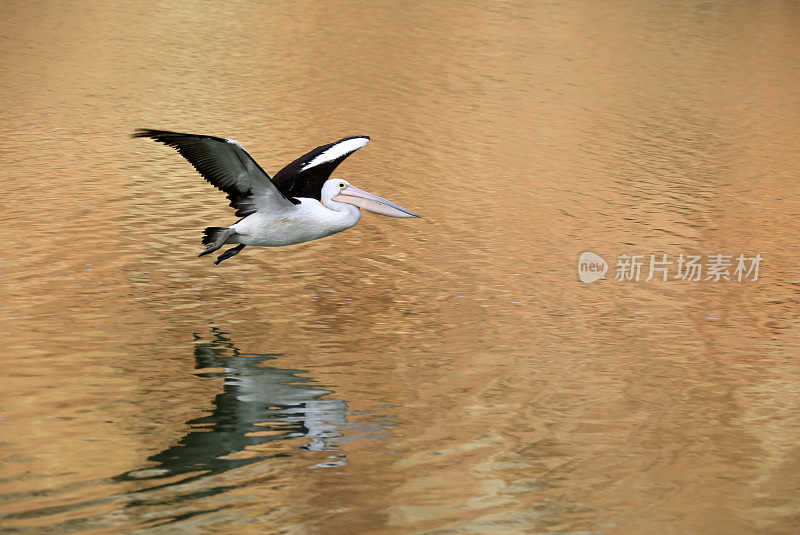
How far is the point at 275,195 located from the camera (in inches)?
349

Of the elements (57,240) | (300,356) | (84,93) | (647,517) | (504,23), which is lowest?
(647,517)

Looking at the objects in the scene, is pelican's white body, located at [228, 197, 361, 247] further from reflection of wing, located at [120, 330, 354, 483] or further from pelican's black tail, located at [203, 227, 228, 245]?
reflection of wing, located at [120, 330, 354, 483]

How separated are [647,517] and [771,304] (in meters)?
5.08

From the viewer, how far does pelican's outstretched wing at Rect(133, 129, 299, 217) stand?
7.84m

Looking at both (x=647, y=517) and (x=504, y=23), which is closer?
(x=647, y=517)

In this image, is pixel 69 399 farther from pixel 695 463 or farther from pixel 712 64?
pixel 712 64

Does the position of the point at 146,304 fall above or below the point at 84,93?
below

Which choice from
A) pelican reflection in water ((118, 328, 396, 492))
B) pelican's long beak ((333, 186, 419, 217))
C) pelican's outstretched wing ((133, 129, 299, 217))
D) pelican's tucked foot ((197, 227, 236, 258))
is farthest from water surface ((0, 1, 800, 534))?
pelican's outstretched wing ((133, 129, 299, 217))

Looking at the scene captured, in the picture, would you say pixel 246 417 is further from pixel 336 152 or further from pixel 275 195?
pixel 336 152

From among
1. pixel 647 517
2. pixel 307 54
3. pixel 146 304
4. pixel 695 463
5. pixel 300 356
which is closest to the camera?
pixel 647 517

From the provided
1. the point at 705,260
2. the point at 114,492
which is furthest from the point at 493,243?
the point at 114,492

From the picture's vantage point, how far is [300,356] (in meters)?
8.78

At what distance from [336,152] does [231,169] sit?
6.56 feet

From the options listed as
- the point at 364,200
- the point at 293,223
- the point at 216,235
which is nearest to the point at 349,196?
the point at 364,200
